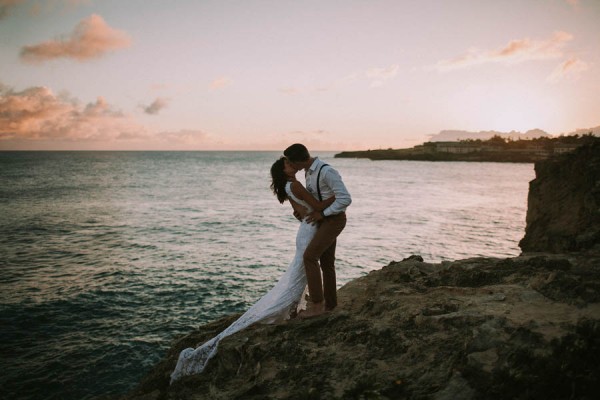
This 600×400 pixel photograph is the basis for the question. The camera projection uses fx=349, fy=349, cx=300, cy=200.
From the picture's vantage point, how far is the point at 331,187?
484 cm

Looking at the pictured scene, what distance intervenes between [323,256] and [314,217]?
701mm

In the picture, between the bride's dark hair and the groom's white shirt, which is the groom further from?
the bride's dark hair

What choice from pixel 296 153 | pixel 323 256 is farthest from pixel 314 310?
pixel 296 153

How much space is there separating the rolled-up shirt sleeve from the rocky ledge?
1.45m

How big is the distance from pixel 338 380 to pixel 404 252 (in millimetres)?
14145

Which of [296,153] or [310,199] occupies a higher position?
[296,153]

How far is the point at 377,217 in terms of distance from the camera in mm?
25609

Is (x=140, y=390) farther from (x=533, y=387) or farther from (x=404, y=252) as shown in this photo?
(x=404, y=252)

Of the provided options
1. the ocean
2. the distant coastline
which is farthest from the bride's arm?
the distant coastline

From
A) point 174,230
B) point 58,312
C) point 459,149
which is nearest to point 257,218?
point 174,230

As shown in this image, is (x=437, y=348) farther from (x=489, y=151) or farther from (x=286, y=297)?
(x=489, y=151)

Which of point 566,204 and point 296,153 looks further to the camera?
point 566,204

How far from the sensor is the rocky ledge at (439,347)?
2.88m

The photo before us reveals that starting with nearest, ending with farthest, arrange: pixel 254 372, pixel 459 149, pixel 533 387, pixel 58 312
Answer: pixel 533 387
pixel 254 372
pixel 58 312
pixel 459 149
